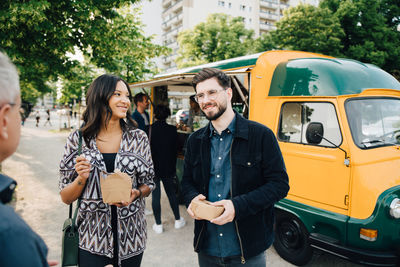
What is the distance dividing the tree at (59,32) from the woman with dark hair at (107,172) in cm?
399

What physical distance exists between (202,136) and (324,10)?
63.2 ft

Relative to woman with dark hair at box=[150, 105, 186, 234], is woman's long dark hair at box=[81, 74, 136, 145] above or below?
above

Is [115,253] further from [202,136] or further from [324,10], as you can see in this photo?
[324,10]

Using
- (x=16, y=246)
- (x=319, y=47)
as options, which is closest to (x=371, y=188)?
(x=16, y=246)

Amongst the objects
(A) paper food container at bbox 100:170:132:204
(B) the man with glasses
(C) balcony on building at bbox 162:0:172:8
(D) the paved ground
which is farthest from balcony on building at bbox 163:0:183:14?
(A) paper food container at bbox 100:170:132:204

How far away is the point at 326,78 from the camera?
11.3 ft

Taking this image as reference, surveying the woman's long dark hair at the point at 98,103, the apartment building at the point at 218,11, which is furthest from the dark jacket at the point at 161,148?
the apartment building at the point at 218,11

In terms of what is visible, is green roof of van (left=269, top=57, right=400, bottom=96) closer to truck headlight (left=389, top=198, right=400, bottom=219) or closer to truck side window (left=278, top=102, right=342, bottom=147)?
truck side window (left=278, top=102, right=342, bottom=147)

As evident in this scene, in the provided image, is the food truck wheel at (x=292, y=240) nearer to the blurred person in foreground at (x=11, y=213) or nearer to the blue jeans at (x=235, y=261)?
the blue jeans at (x=235, y=261)

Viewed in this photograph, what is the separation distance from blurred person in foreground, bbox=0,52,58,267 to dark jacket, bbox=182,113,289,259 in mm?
1219

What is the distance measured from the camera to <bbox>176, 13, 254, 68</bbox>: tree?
79.0 ft

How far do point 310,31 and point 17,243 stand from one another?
2045cm

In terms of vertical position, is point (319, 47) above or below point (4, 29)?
above

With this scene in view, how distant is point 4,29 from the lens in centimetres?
556
